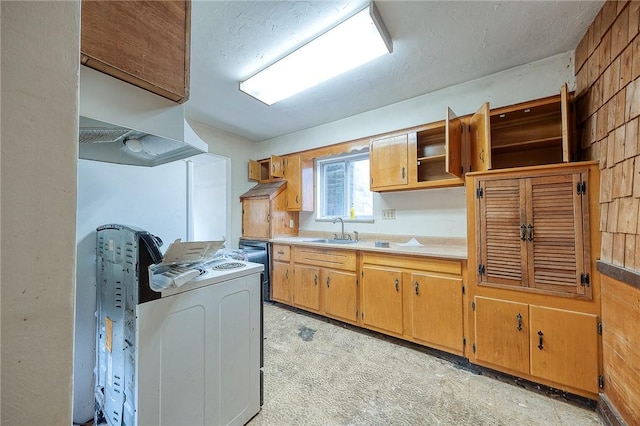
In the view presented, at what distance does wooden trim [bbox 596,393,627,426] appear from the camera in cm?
129

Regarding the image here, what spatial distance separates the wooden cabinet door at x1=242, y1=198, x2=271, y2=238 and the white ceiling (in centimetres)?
142

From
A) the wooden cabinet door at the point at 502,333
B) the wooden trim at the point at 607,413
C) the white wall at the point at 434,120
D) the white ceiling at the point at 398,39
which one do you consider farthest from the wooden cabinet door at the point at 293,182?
the wooden trim at the point at 607,413

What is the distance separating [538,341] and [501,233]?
0.75 metres

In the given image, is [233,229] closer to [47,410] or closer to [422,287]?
[422,287]

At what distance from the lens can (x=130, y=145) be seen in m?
1.14

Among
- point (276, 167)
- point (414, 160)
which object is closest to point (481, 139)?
point (414, 160)

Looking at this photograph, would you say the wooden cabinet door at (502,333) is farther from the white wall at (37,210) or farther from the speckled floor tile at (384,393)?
the white wall at (37,210)

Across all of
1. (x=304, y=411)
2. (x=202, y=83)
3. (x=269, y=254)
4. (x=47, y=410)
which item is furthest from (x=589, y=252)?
(x=202, y=83)

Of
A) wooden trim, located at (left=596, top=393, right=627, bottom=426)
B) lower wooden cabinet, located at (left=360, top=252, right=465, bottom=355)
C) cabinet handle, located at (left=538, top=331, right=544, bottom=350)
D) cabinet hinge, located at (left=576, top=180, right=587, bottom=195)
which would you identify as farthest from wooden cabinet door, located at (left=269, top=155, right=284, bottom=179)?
wooden trim, located at (left=596, top=393, right=627, bottom=426)

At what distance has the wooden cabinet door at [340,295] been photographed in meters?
2.53

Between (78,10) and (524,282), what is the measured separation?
2.39 m

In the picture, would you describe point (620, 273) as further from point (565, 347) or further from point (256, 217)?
point (256, 217)

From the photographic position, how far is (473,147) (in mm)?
2252

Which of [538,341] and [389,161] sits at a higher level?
[389,161]
